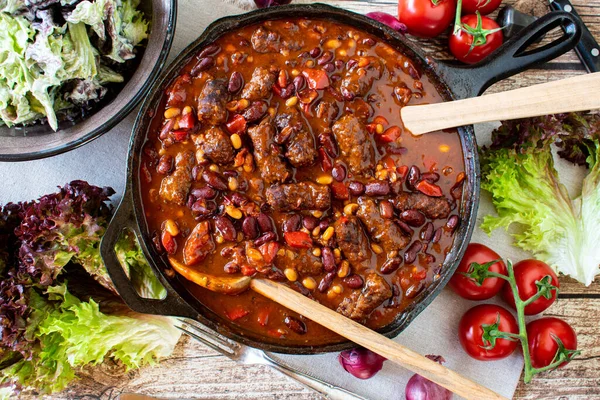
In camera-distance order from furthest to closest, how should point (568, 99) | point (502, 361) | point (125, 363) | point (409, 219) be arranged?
point (502, 361)
point (125, 363)
point (409, 219)
point (568, 99)

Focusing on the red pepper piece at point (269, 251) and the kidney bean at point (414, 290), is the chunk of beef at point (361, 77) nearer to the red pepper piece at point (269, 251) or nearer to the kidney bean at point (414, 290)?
the red pepper piece at point (269, 251)

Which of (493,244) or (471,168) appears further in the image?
(493,244)

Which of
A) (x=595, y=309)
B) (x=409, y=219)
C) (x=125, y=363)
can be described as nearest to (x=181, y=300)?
(x=125, y=363)

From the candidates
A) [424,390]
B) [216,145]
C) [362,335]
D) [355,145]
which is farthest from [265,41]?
[424,390]

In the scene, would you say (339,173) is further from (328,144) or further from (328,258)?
(328,258)

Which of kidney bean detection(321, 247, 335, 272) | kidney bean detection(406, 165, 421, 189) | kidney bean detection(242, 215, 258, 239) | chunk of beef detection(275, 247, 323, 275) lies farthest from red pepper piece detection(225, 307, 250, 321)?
kidney bean detection(406, 165, 421, 189)

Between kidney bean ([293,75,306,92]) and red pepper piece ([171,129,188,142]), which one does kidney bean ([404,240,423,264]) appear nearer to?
kidney bean ([293,75,306,92])

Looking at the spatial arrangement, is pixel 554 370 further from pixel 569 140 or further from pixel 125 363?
pixel 125 363
